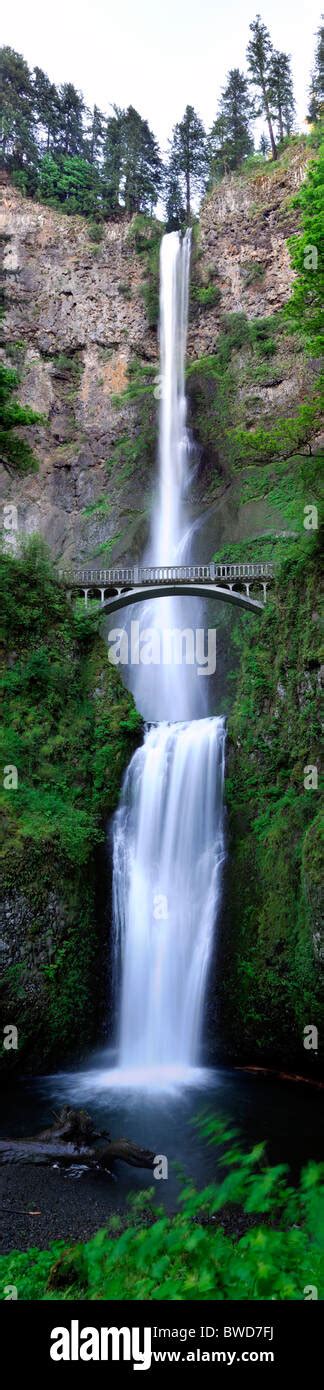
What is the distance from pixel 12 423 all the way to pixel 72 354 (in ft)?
72.5

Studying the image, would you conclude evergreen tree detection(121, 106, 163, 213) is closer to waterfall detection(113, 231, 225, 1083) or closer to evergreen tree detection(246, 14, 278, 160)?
evergreen tree detection(246, 14, 278, 160)

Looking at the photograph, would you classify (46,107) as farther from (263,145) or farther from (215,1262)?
(215,1262)

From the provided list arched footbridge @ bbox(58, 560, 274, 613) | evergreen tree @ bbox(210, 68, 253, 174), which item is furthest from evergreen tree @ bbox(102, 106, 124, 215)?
arched footbridge @ bbox(58, 560, 274, 613)

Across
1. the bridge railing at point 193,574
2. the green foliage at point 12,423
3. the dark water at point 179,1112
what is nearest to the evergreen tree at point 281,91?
the bridge railing at point 193,574

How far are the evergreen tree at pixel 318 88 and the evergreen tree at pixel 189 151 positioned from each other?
19.2 ft

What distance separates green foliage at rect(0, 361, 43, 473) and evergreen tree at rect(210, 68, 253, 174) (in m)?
29.3

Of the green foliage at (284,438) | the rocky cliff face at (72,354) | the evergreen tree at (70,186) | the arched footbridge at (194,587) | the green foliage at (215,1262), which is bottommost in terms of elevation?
the green foliage at (215,1262)

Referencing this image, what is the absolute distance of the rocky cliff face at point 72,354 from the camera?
3106cm

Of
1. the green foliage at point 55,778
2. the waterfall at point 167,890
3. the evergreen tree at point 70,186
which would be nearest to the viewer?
the green foliage at point 55,778

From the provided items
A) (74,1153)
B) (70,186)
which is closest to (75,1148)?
(74,1153)

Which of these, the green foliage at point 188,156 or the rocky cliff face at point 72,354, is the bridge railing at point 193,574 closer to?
the rocky cliff face at point 72,354

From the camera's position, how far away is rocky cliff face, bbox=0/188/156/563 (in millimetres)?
31062

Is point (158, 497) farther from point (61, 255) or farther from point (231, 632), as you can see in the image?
point (61, 255)

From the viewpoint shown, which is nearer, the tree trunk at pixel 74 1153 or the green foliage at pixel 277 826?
the tree trunk at pixel 74 1153
